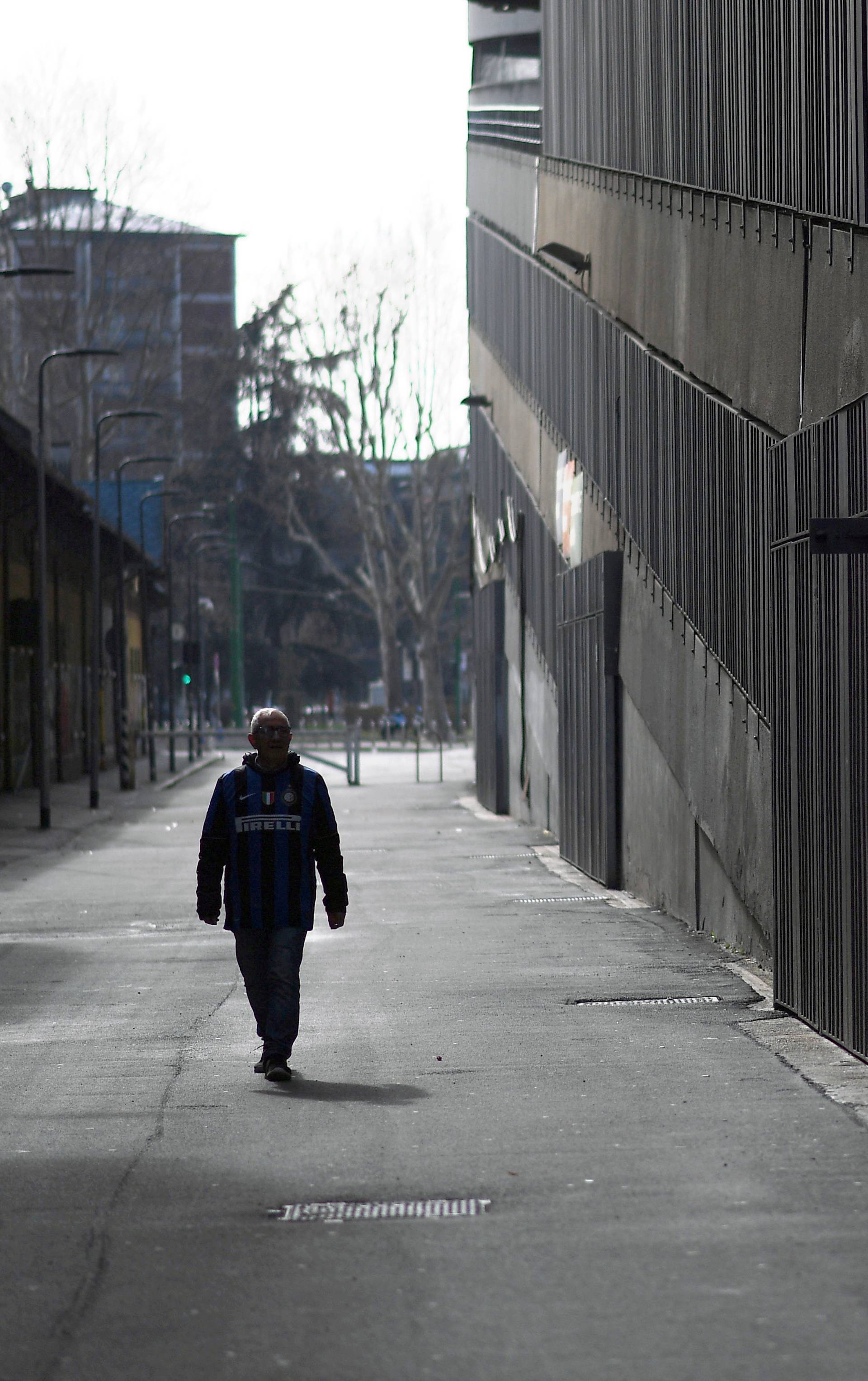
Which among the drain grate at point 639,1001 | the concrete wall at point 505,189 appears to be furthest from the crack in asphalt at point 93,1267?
the concrete wall at point 505,189

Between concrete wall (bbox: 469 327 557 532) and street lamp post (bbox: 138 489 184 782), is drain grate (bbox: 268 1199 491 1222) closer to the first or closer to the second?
concrete wall (bbox: 469 327 557 532)

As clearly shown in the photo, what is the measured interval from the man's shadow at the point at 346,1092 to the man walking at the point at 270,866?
0.70 ft

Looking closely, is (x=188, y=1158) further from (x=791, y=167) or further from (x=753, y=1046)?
(x=791, y=167)

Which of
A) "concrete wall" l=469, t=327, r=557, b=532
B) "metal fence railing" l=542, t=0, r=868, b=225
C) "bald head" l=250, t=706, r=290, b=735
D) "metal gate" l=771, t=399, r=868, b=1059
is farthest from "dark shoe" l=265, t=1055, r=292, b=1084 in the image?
"concrete wall" l=469, t=327, r=557, b=532

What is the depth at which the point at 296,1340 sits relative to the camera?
4.96 meters

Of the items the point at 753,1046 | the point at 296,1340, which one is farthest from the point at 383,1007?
the point at 296,1340

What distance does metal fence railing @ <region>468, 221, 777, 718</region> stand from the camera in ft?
41.3

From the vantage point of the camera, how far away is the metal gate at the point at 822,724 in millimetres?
8523

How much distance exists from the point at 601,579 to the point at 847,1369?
14680 mm

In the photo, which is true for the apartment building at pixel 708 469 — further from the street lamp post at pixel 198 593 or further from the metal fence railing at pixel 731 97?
the street lamp post at pixel 198 593

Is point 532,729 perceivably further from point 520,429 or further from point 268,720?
point 268,720

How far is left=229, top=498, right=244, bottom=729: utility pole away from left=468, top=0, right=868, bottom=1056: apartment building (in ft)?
159

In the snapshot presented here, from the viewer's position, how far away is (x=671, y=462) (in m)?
15.9

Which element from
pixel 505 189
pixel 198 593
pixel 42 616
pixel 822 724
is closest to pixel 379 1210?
pixel 822 724
